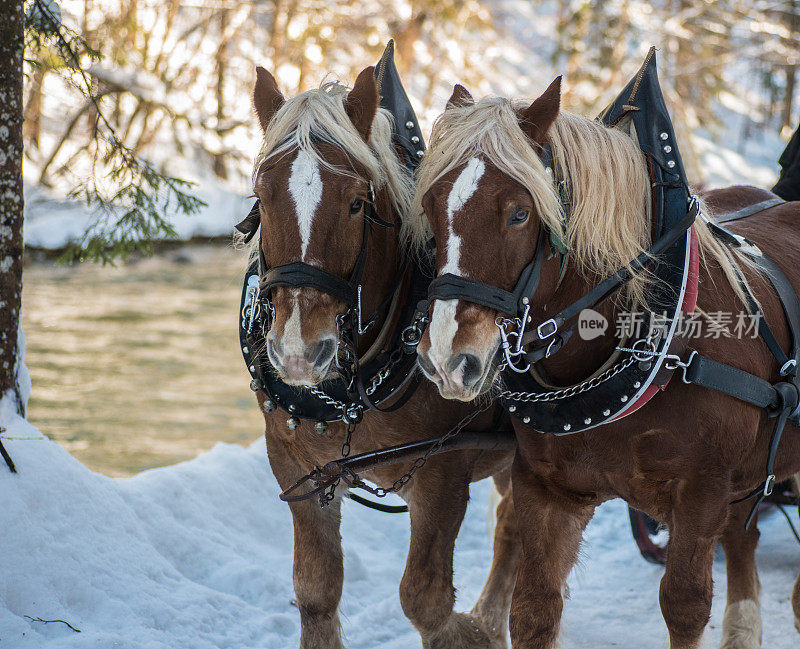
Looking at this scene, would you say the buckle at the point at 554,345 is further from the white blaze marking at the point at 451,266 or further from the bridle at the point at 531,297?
the white blaze marking at the point at 451,266

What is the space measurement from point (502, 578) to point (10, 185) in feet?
8.11

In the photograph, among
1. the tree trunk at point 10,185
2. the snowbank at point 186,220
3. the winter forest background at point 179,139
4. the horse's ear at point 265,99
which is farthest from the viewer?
the snowbank at point 186,220

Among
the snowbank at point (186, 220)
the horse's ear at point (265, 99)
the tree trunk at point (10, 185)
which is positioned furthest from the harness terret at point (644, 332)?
the snowbank at point (186, 220)

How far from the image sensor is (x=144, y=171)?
11.6 ft

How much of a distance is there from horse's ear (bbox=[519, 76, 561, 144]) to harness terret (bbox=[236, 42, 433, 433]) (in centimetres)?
46

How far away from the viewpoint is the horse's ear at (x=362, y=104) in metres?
2.25

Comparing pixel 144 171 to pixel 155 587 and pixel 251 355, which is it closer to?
pixel 251 355

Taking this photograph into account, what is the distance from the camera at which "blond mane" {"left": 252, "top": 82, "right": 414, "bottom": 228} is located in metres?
2.12

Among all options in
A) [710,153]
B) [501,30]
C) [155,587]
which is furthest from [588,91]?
[155,587]

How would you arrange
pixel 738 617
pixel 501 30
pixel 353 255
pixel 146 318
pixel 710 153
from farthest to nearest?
1. pixel 710 153
2. pixel 501 30
3. pixel 146 318
4. pixel 738 617
5. pixel 353 255

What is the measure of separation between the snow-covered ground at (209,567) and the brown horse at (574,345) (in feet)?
1.43

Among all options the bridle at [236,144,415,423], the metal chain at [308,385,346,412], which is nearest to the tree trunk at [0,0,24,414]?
the bridle at [236,144,415,423]

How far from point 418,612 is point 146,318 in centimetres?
835

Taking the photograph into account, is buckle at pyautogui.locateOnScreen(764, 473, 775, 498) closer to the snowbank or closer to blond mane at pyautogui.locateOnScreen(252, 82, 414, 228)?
blond mane at pyautogui.locateOnScreen(252, 82, 414, 228)
